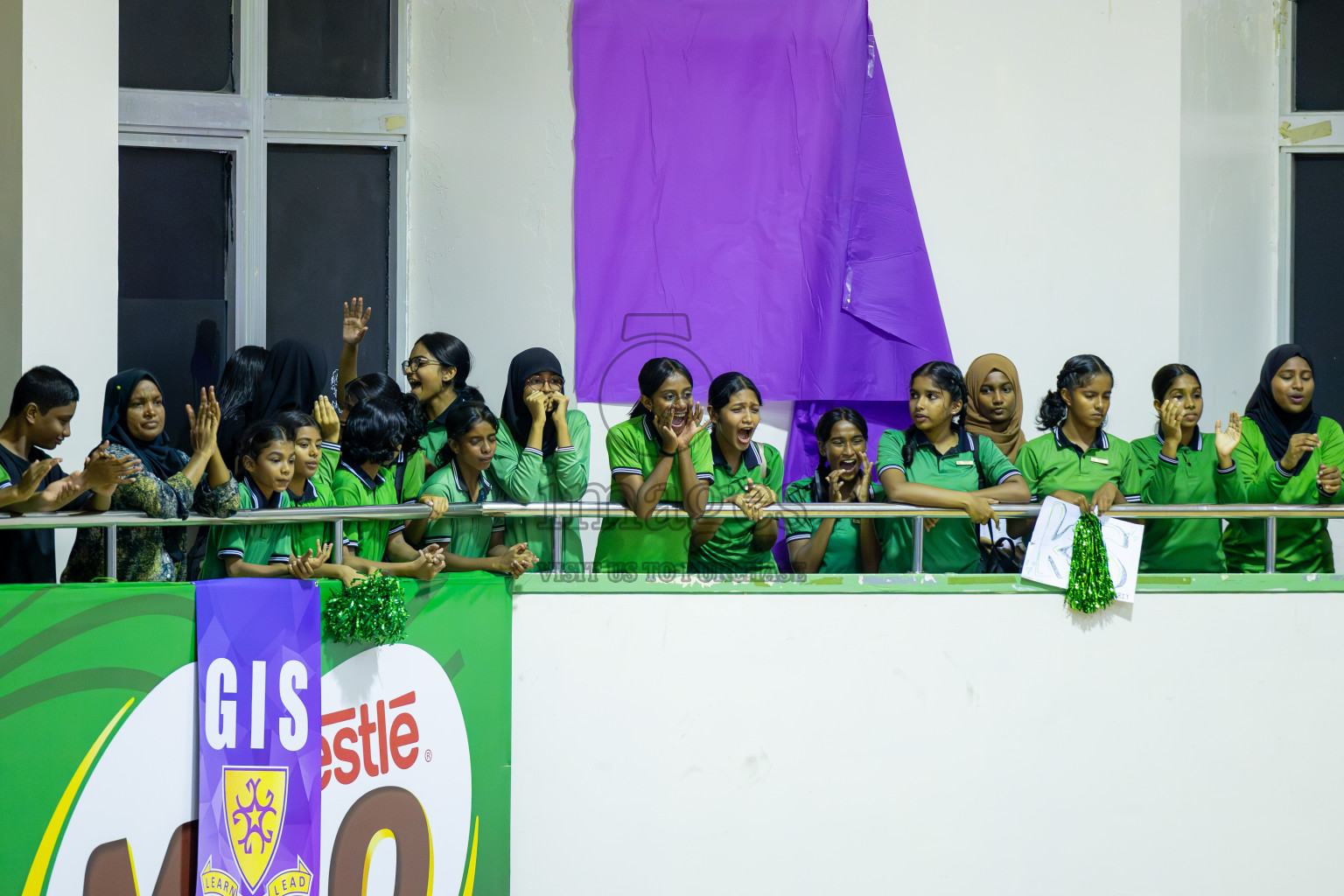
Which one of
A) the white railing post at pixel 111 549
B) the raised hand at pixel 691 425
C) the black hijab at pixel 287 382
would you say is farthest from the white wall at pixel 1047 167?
the white railing post at pixel 111 549

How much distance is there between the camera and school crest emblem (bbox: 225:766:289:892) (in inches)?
128

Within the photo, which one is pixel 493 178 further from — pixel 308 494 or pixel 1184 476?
pixel 1184 476

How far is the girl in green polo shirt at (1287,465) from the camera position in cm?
400

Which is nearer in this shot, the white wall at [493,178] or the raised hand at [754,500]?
the raised hand at [754,500]

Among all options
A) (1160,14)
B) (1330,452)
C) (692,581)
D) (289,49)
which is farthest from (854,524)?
(289,49)

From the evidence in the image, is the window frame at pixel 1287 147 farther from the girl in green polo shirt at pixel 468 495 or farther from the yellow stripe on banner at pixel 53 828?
the yellow stripe on banner at pixel 53 828

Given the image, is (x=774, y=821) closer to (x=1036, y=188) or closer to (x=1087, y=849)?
(x=1087, y=849)

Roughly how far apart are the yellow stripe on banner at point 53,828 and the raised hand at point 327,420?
117cm

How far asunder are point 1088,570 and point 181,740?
273 centimetres

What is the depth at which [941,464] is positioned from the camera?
3.78m

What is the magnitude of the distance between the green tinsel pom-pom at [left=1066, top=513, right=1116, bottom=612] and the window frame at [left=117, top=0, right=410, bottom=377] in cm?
315

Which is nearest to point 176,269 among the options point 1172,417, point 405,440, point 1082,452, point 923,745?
point 405,440

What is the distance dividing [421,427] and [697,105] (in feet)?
6.76

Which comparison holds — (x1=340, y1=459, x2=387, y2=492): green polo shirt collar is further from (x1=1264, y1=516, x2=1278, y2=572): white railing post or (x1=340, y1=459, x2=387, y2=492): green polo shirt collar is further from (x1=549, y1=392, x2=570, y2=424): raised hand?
(x1=1264, y1=516, x2=1278, y2=572): white railing post
